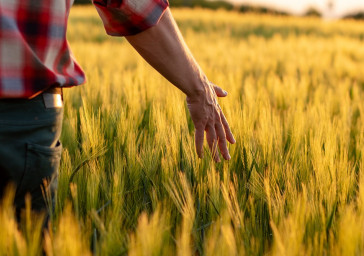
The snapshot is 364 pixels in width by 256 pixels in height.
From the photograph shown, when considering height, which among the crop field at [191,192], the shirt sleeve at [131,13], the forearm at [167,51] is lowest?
the crop field at [191,192]

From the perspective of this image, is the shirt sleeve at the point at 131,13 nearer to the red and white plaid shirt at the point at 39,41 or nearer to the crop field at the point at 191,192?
the red and white plaid shirt at the point at 39,41

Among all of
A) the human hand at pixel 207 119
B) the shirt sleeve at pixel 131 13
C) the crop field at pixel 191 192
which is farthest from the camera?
the human hand at pixel 207 119

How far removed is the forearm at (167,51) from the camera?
0.97 m

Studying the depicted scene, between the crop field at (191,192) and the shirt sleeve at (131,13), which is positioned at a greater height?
the shirt sleeve at (131,13)

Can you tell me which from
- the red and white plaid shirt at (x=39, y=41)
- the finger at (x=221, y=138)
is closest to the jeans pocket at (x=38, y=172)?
the red and white plaid shirt at (x=39, y=41)

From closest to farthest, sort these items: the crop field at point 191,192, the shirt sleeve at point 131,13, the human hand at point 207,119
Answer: the crop field at point 191,192, the shirt sleeve at point 131,13, the human hand at point 207,119

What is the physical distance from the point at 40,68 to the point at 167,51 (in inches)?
10.9

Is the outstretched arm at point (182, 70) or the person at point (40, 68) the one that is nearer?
the person at point (40, 68)

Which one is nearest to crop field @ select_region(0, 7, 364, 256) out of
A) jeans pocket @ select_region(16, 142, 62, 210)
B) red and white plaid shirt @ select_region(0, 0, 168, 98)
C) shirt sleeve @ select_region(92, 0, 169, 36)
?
jeans pocket @ select_region(16, 142, 62, 210)

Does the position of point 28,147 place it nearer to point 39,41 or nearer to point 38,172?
point 38,172

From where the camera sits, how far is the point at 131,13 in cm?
92

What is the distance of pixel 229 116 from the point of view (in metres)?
1.51

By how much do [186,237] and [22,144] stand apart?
0.33m

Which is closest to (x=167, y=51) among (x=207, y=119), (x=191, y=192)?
(x=207, y=119)
